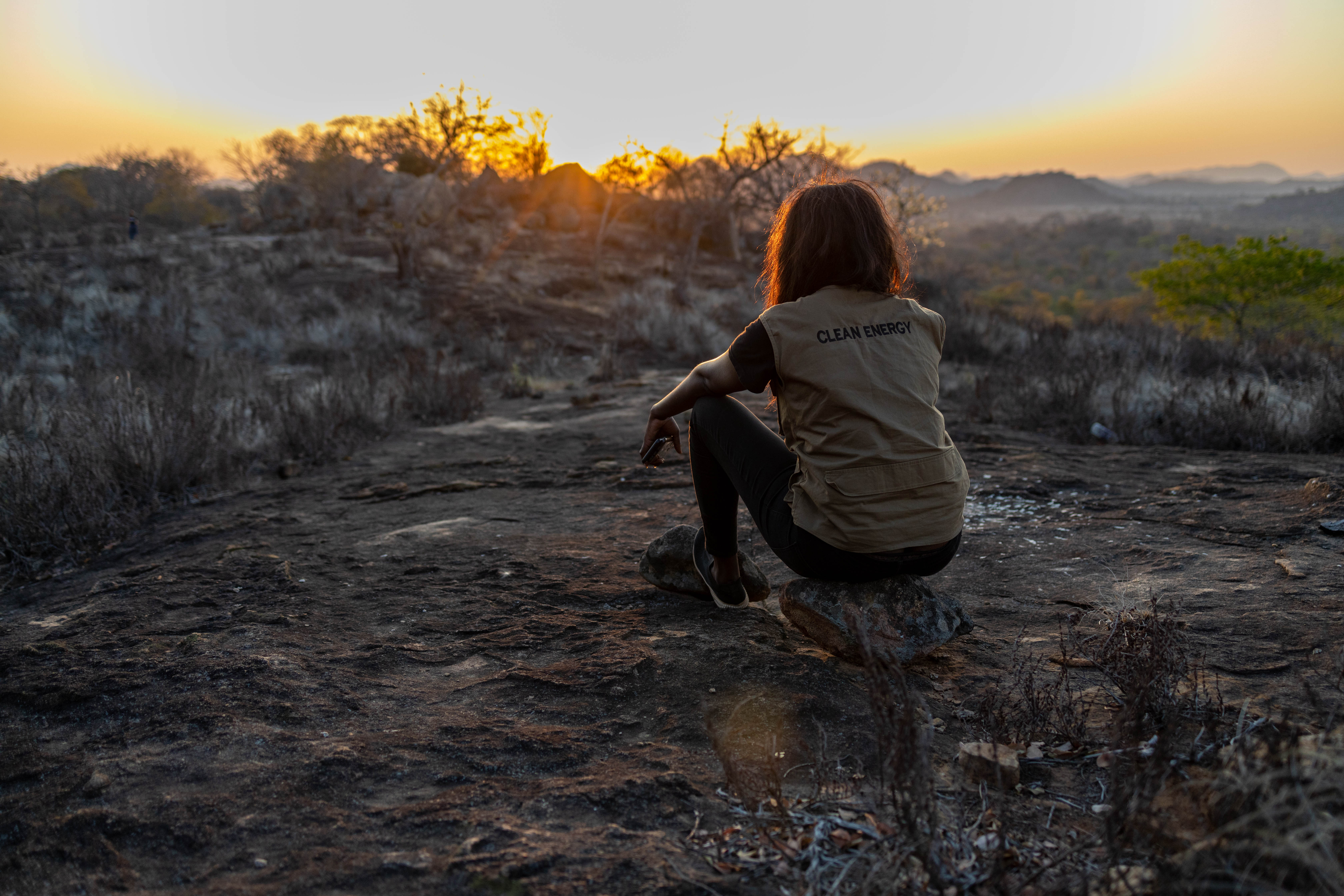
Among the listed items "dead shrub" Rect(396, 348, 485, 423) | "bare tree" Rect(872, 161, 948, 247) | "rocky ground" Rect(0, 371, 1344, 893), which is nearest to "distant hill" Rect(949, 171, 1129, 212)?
"bare tree" Rect(872, 161, 948, 247)

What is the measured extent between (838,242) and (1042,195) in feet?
520

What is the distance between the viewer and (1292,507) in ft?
10.9

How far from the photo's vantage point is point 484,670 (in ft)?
7.63

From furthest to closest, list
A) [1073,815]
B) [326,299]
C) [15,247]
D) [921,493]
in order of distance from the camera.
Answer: [15,247] → [326,299] → [921,493] → [1073,815]

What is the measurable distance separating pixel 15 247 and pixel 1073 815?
972 inches

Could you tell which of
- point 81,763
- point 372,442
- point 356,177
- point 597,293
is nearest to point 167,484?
point 372,442

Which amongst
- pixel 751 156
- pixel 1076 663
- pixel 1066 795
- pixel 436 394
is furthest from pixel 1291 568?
pixel 751 156

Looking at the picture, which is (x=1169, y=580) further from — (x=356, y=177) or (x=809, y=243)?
(x=356, y=177)

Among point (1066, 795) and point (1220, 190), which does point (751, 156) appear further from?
point (1220, 190)

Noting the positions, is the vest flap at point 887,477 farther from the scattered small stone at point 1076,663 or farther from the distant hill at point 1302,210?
the distant hill at point 1302,210

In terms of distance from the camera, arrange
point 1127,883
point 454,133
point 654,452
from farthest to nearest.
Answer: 1. point 454,133
2. point 654,452
3. point 1127,883

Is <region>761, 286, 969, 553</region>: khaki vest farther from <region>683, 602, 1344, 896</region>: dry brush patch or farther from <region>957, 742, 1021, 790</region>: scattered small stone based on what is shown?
<region>957, 742, 1021, 790</region>: scattered small stone

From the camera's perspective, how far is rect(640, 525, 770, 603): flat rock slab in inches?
107

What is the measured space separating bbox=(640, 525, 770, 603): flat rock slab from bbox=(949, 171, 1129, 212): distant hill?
139056 mm
